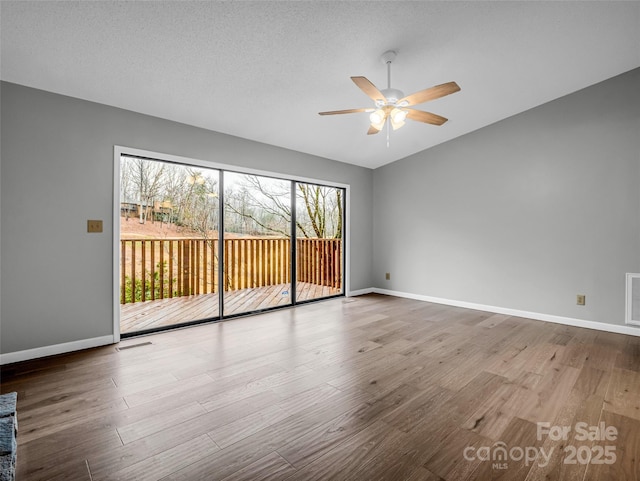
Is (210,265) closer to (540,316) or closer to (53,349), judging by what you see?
(53,349)

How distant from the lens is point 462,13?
2295mm

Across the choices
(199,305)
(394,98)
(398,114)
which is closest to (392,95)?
(394,98)

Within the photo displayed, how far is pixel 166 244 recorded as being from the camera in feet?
14.6

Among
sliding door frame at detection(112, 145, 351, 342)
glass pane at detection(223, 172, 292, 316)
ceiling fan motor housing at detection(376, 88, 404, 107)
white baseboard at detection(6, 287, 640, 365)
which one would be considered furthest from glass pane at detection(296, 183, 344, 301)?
ceiling fan motor housing at detection(376, 88, 404, 107)

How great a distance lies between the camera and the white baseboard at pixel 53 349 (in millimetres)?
2549

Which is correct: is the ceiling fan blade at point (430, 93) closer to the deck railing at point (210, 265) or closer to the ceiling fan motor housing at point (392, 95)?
the ceiling fan motor housing at point (392, 95)

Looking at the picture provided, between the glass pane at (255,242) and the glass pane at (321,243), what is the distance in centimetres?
39

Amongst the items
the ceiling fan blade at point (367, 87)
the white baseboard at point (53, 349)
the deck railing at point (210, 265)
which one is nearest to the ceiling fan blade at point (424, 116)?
the ceiling fan blade at point (367, 87)

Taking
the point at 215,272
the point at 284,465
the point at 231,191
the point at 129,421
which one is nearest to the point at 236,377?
the point at 129,421

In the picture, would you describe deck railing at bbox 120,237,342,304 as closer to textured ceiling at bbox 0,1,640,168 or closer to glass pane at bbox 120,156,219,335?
glass pane at bbox 120,156,219,335

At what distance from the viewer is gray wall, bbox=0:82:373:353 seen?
2547mm

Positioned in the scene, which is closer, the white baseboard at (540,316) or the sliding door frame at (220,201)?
the sliding door frame at (220,201)

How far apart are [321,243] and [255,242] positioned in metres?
1.21

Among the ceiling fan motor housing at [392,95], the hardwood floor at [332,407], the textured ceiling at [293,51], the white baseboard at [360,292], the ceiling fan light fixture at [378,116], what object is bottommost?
the hardwood floor at [332,407]
